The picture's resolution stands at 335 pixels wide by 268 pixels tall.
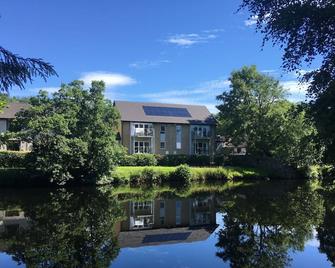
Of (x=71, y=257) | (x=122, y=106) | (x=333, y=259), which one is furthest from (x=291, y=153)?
(x=71, y=257)

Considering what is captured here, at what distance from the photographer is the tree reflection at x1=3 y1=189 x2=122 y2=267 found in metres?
12.8

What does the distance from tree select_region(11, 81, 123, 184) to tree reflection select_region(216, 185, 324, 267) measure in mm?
16249

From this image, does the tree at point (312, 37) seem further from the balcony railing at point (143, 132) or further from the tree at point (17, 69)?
the balcony railing at point (143, 132)

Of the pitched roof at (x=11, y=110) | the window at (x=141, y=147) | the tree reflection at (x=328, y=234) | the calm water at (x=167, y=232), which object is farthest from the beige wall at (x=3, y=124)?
the tree reflection at (x=328, y=234)

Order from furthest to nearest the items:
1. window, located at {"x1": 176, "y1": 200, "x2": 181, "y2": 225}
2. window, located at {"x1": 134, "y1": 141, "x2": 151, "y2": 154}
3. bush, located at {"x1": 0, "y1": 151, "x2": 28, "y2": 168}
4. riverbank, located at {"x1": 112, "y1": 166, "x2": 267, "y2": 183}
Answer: window, located at {"x1": 134, "y1": 141, "x2": 151, "y2": 154}
riverbank, located at {"x1": 112, "y1": 166, "x2": 267, "y2": 183}
bush, located at {"x1": 0, "y1": 151, "x2": 28, "y2": 168}
window, located at {"x1": 176, "y1": 200, "x2": 181, "y2": 225}

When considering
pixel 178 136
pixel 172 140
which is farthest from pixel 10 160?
pixel 178 136

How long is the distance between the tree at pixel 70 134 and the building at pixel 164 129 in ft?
62.1

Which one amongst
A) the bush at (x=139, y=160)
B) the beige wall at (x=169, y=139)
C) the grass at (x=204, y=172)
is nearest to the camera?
the grass at (x=204, y=172)

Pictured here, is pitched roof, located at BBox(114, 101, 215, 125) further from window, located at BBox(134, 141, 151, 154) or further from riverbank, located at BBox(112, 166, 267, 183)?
riverbank, located at BBox(112, 166, 267, 183)

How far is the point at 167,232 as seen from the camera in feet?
60.3

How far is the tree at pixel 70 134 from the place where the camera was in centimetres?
3734

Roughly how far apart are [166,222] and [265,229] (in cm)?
531

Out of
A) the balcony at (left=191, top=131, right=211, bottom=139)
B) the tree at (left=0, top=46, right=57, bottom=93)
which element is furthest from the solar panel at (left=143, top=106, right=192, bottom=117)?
the tree at (left=0, top=46, right=57, bottom=93)

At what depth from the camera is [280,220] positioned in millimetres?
19641
